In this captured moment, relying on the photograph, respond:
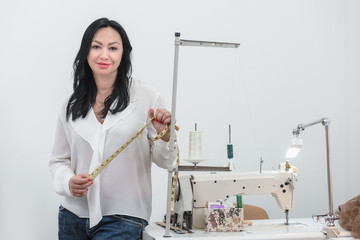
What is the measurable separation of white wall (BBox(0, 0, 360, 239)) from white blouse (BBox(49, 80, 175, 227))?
3.15 feet

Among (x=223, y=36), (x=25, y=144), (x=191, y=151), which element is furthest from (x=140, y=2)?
(x=191, y=151)

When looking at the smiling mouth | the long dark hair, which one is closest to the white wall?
the long dark hair

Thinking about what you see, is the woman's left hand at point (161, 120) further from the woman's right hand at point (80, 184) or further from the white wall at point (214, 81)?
the white wall at point (214, 81)

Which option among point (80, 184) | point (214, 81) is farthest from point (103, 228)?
point (214, 81)

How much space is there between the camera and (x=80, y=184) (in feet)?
6.67

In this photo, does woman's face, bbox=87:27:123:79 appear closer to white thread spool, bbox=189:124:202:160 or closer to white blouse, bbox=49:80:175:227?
white blouse, bbox=49:80:175:227

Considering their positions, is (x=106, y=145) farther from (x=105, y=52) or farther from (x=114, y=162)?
(x=105, y=52)

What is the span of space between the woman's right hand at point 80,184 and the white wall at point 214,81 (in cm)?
109

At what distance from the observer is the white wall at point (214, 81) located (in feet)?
9.98

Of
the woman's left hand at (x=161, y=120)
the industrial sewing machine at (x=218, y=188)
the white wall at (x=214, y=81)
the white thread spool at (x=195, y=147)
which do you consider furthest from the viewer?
the white wall at (x=214, y=81)

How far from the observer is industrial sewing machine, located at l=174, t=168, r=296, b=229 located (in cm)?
214

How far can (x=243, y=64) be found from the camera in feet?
11.9

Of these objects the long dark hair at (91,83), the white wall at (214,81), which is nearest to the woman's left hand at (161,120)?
the long dark hair at (91,83)

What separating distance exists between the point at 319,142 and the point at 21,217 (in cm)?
221
